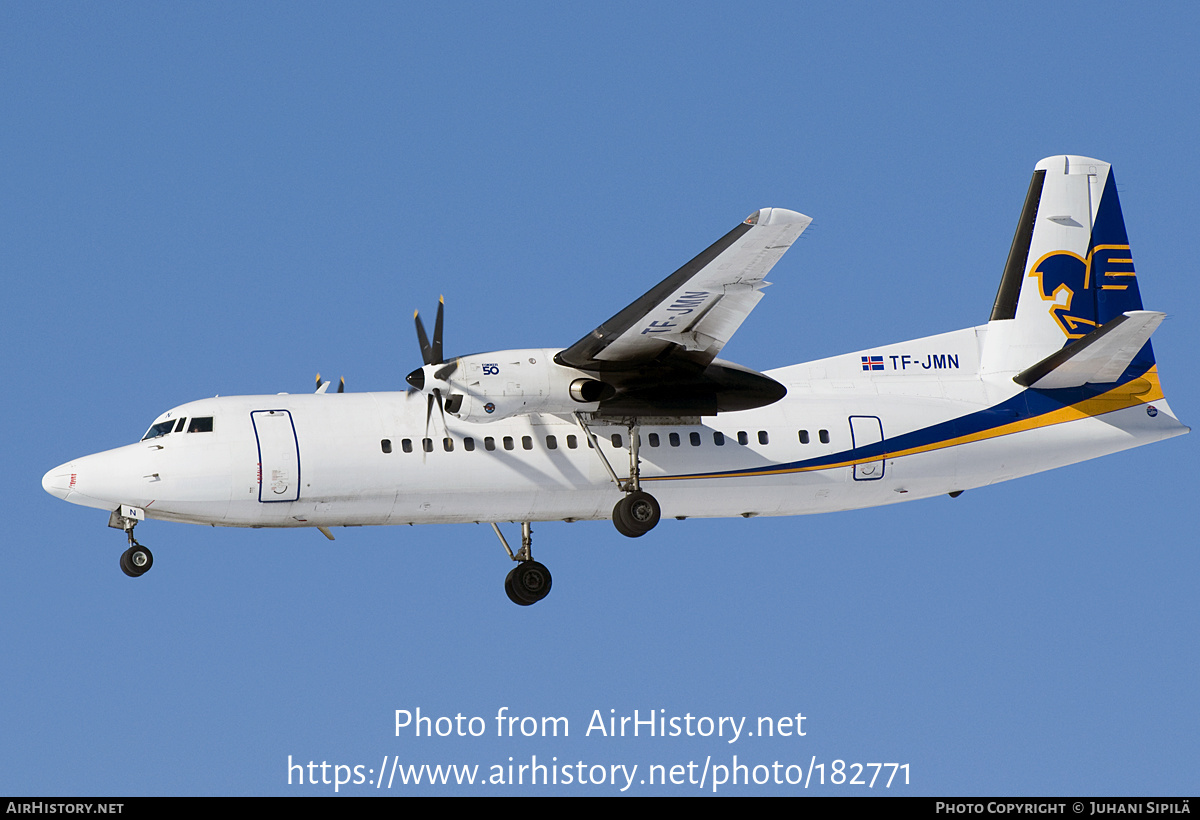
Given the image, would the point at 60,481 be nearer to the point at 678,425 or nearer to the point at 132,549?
the point at 132,549

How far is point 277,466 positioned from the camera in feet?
69.9

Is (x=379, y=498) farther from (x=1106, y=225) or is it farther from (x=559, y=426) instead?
(x=1106, y=225)

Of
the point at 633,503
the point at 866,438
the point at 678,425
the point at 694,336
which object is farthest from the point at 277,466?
the point at 866,438

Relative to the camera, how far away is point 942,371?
24547 mm

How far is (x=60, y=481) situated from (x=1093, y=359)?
14961 millimetres

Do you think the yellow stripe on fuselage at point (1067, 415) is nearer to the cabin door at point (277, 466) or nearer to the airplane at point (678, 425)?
the airplane at point (678, 425)

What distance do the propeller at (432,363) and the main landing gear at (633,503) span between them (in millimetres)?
2064

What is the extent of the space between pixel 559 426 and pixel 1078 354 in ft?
26.0

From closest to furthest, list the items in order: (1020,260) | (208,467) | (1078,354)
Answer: (208,467) < (1078,354) < (1020,260)

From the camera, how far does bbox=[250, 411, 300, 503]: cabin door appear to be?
2128cm

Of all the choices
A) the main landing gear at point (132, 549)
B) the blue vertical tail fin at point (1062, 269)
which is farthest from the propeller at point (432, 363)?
the blue vertical tail fin at point (1062, 269)

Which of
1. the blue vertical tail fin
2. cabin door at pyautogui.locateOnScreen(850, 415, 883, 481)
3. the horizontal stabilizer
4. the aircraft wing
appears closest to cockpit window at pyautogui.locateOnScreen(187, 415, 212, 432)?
the aircraft wing
